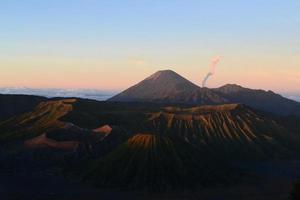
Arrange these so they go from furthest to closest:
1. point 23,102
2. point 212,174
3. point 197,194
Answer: point 23,102
point 212,174
point 197,194

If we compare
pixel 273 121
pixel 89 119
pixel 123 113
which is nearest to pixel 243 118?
pixel 273 121

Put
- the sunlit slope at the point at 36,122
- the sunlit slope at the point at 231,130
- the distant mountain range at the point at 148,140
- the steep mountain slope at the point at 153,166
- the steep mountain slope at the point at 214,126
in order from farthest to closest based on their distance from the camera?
the sunlit slope at the point at 231,130
the steep mountain slope at the point at 214,126
the sunlit slope at the point at 36,122
the distant mountain range at the point at 148,140
the steep mountain slope at the point at 153,166

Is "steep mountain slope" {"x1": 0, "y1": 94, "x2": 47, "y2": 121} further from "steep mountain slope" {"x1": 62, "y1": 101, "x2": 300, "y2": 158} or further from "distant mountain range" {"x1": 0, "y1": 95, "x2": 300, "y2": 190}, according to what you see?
"steep mountain slope" {"x1": 62, "y1": 101, "x2": 300, "y2": 158}

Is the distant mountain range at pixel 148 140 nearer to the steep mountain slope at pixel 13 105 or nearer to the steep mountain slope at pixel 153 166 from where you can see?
the steep mountain slope at pixel 153 166

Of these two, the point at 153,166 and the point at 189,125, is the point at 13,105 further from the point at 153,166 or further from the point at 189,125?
the point at 153,166

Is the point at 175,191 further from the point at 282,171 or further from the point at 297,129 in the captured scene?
the point at 297,129

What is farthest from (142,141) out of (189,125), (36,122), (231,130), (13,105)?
(13,105)

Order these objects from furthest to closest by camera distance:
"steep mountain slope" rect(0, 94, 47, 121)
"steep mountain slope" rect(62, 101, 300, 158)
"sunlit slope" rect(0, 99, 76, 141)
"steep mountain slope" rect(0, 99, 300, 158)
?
"steep mountain slope" rect(0, 94, 47, 121)
"steep mountain slope" rect(62, 101, 300, 158)
"steep mountain slope" rect(0, 99, 300, 158)
"sunlit slope" rect(0, 99, 76, 141)

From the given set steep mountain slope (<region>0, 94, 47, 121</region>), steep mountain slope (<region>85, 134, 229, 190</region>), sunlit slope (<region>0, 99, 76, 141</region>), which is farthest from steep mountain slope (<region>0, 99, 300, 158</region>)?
steep mountain slope (<region>85, 134, 229, 190</region>)

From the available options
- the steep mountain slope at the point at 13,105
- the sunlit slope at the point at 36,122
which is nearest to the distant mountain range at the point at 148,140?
the sunlit slope at the point at 36,122
